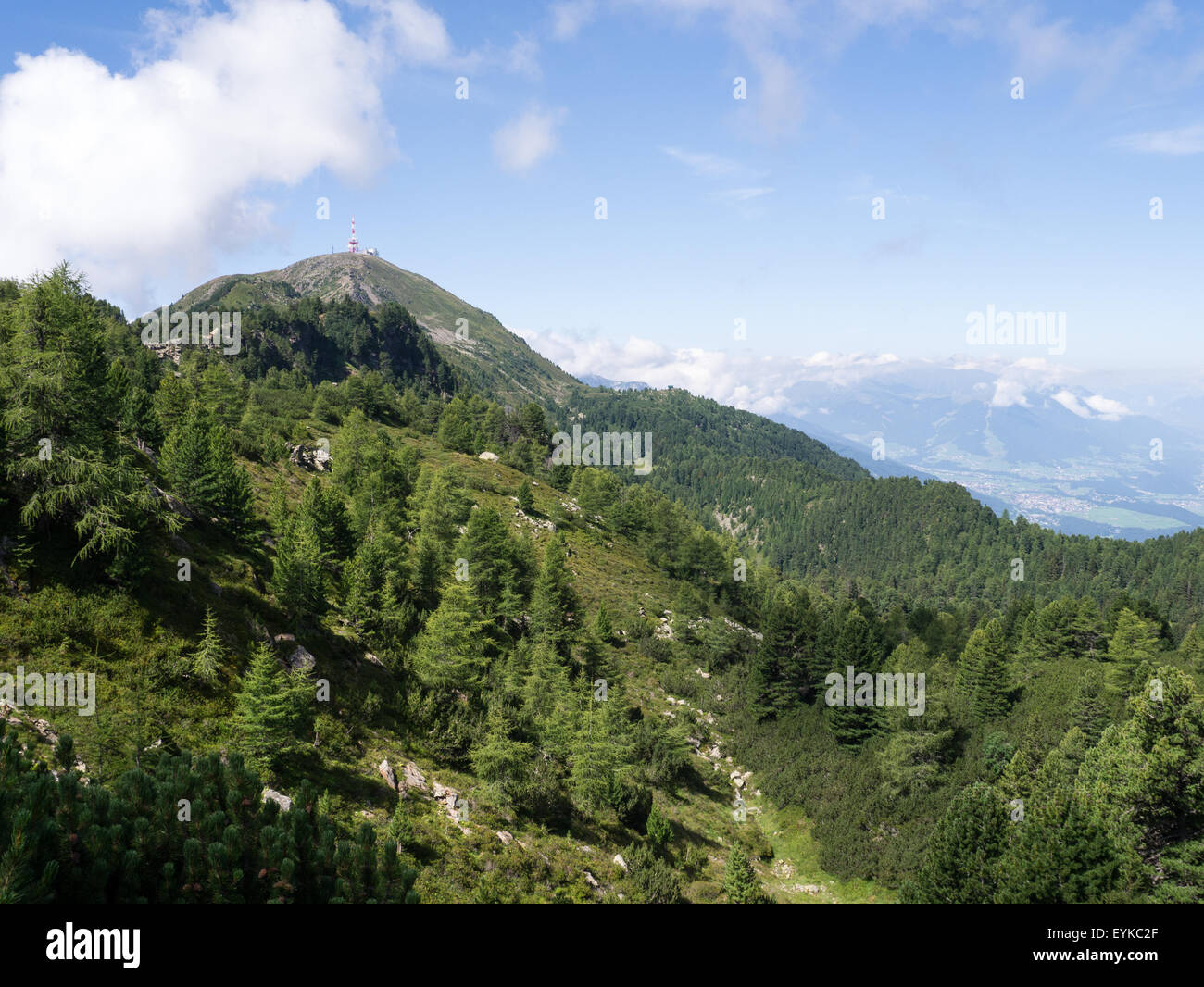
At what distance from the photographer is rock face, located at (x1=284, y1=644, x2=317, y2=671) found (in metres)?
26.1

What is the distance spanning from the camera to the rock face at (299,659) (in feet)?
85.7

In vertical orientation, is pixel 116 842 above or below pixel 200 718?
above

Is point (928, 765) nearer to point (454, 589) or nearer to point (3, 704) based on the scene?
point (454, 589)

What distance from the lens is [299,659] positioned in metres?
26.7

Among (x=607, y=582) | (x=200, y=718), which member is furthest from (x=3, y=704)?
(x=607, y=582)

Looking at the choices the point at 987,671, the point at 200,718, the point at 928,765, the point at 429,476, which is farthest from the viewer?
the point at 429,476

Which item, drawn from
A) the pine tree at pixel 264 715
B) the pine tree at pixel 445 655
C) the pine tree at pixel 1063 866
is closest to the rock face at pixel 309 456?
the pine tree at pixel 445 655

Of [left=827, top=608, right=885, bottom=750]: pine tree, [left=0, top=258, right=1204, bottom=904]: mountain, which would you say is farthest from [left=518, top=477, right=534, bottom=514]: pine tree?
[left=827, top=608, right=885, bottom=750]: pine tree

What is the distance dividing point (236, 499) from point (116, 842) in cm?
3057

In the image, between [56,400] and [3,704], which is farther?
[56,400]

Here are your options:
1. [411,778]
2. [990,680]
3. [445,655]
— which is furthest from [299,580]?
[990,680]
